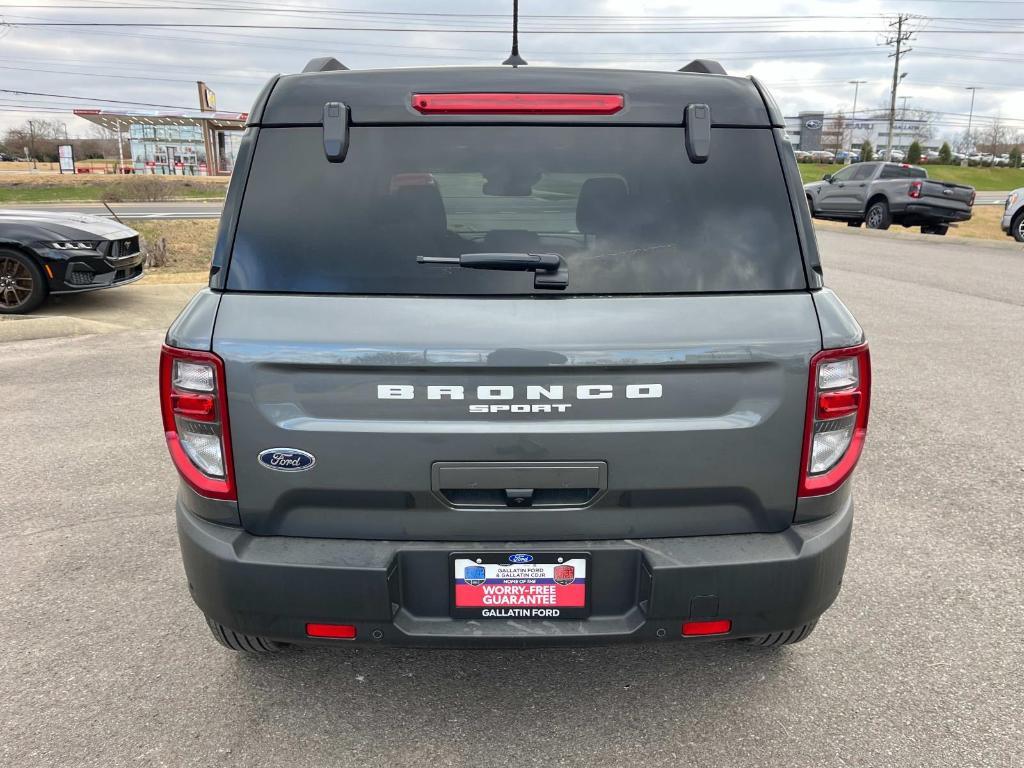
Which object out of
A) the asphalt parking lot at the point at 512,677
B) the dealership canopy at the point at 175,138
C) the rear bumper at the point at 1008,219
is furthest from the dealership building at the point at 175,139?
the asphalt parking lot at the point at 512,677

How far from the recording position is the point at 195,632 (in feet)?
10.6

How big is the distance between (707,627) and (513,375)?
95 cm

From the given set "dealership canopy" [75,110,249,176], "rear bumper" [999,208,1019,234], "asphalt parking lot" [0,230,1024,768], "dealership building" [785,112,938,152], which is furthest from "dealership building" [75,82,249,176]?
"dealership building" [785,112,938,152]

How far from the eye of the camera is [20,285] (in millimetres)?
9641

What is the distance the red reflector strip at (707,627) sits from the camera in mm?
2348

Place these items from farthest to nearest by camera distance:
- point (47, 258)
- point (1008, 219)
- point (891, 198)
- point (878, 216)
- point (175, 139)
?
point (175, 139), point (878, 216), point (891, 198), point (1008, 219), point (47, 258)

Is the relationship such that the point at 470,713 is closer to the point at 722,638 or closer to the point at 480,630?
the point at 480,630

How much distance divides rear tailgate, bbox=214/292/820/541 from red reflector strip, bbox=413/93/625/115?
0.59 m

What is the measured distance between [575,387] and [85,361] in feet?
23.6

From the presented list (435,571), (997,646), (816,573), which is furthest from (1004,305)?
(435,571)

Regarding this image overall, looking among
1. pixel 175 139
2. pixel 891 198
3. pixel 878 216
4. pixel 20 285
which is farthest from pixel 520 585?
pixel 175 139

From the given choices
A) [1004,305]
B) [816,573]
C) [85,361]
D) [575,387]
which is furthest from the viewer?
[1004,305]

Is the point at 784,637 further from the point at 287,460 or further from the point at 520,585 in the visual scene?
the point at 287,460

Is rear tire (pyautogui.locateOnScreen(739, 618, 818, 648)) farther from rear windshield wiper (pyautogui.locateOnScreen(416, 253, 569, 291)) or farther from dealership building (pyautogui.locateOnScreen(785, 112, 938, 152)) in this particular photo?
dealership building (pyautogui.locateOnScreen(785, 112, 938, 152))
